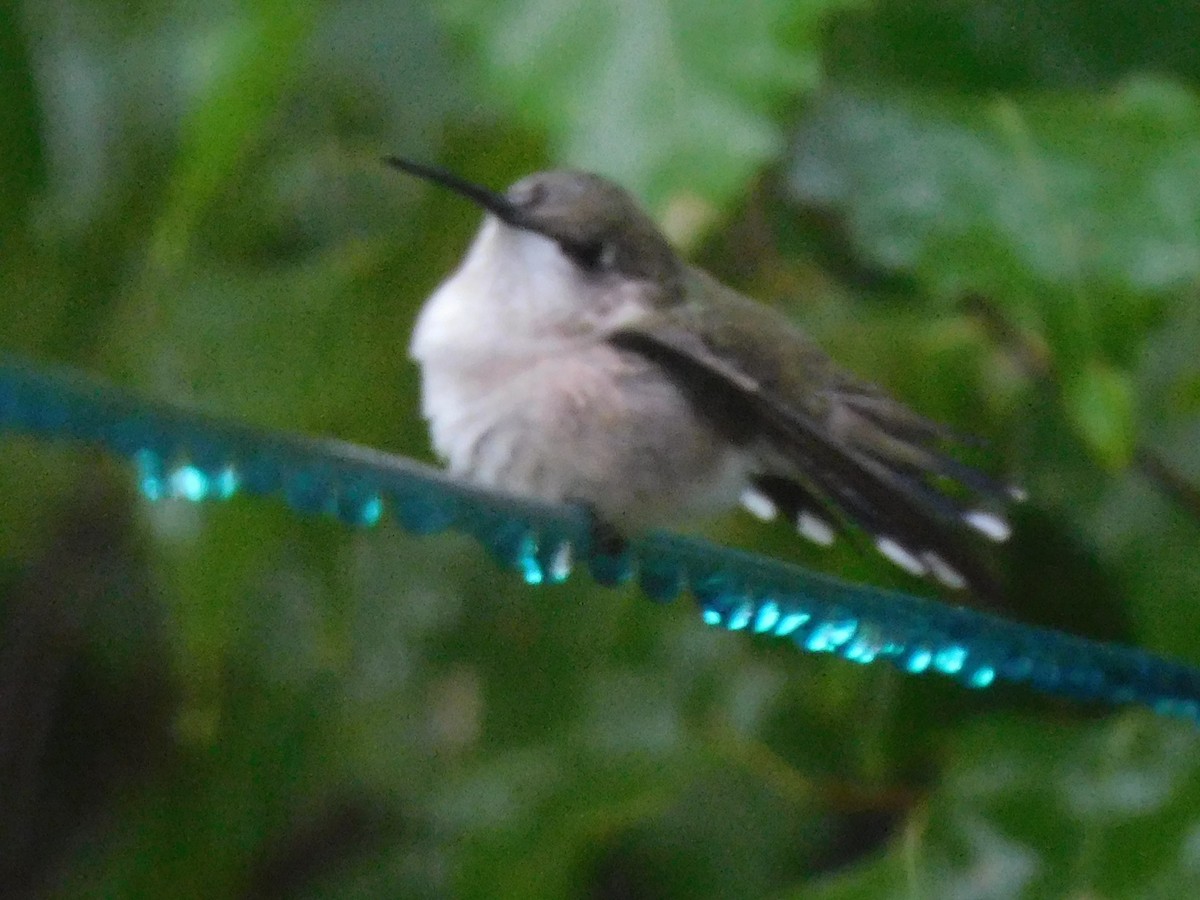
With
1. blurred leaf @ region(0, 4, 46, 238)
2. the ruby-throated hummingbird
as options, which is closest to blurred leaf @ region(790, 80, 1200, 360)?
the ruby-throated hummingbird

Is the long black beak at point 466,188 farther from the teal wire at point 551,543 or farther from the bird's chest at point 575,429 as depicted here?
the teal wire at point 551,543

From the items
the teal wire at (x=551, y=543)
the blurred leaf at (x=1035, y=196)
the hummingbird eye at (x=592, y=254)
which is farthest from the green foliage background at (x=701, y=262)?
Answer: the teal wire at (x=551, y=543)

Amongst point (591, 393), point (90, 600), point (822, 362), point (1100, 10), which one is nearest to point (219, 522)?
point (591, 393)

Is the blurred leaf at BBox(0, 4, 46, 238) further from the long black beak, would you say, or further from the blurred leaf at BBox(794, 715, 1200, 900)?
the blurred leaf at BBox(794, 715, 1200, 900)

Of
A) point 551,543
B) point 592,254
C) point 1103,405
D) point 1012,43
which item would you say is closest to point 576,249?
point 592,254

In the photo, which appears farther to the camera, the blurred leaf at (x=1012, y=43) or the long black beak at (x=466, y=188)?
the blurred leaf at (x=1012, y=43)
